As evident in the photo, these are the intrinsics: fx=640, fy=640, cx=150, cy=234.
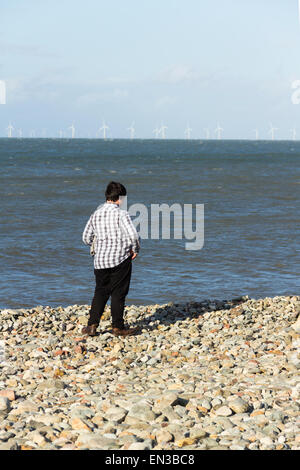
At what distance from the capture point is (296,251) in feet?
48.2

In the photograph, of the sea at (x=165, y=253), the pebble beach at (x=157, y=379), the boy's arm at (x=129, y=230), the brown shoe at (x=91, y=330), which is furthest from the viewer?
the sea at (x=165, y=253)

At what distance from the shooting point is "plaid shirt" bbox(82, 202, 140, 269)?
7.36 m

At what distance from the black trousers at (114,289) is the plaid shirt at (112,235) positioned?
90 millimetres

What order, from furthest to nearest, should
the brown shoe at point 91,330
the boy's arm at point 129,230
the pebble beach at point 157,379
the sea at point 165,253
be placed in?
the sea at point 165,253 < the brown shoe at point 91,330 < the boy's arm at point 129,230 < the pebble beach at point 157,379

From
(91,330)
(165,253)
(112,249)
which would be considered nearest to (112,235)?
(112,249)

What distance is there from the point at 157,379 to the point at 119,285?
178 centimetres

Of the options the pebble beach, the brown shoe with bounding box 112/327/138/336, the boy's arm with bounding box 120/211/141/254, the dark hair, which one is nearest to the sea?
the pebble beach

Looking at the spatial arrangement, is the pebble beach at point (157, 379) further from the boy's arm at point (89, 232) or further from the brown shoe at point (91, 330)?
the boy's arm at point (89, 232)

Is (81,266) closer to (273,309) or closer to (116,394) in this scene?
(273,309)

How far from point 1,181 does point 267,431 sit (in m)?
32.1

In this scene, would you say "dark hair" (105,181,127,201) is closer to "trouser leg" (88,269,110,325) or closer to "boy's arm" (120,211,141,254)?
"boy's arm" (120,211,141,254)

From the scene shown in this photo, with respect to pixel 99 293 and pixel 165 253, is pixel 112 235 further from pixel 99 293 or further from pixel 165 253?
pixel 165 253

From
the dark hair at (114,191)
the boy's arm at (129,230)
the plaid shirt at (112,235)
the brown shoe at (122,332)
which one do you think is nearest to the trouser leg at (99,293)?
the plaid shirt at (112,235)

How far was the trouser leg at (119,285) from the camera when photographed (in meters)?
7.51
